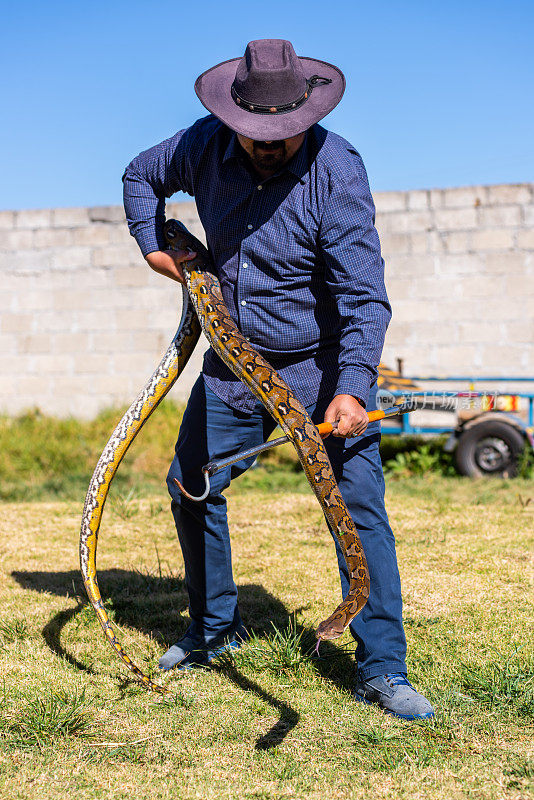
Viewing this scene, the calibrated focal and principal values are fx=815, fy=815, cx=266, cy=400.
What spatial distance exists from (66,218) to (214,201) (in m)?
6.74

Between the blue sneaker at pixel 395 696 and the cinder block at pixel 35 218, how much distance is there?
775 cm

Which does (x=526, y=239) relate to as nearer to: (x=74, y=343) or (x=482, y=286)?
(x=482, y=286)

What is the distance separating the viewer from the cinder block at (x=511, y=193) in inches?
336

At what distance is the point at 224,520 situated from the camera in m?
3.53

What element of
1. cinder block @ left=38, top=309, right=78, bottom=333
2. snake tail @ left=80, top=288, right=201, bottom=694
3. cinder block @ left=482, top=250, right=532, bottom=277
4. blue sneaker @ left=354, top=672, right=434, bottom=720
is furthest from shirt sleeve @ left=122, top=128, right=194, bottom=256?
cinder block @ left=38, top=309, right=78, bottom=333

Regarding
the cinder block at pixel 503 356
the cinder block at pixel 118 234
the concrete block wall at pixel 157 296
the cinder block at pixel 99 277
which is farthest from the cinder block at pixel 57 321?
the cinder block at pixel 503 356

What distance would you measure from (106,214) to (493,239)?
4.34m

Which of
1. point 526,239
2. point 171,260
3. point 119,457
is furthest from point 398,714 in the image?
point 526,239

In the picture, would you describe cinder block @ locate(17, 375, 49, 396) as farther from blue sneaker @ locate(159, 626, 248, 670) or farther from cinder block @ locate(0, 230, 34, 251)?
blue sneaker @ locate(159, 626, 248, 670)

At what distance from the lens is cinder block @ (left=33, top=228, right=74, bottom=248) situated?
9516 mm

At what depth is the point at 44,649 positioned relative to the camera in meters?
3.68

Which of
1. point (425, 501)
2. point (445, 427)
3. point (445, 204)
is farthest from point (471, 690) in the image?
point (445, 204)

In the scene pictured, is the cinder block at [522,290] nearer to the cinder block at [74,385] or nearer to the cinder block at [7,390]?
the cinder block at [74,385]

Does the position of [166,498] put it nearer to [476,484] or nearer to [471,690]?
[476,484]
